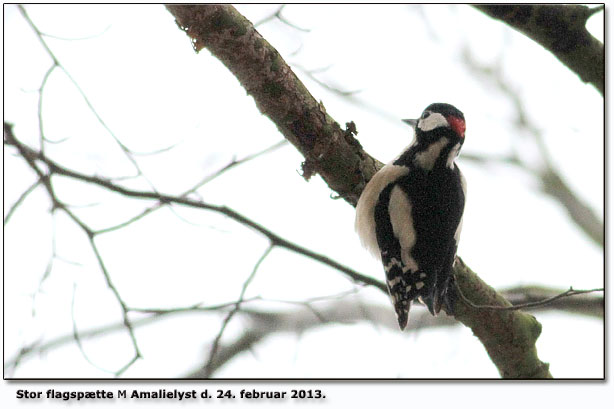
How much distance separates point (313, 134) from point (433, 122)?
1.00m

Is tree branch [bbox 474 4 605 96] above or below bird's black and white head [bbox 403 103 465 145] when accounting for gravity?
below

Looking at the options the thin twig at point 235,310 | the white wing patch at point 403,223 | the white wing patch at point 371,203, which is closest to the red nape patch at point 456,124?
the white wing patch at point 371,203

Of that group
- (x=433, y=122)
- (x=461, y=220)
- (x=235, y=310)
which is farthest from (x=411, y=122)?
(x=235, y=310)

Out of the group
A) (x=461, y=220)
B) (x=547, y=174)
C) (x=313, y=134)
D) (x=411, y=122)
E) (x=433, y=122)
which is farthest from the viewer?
(x=547, y=174)

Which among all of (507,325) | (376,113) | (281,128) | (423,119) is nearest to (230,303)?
(281,128)

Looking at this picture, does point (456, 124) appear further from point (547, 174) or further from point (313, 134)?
point (547, 174)

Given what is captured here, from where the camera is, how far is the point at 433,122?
→ 382 cm

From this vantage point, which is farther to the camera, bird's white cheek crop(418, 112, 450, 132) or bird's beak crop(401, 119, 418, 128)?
bird's beak crop(401, 119, 418, 128)

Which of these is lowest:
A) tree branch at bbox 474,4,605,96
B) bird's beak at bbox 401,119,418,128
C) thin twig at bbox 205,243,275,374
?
thin twig at bbox 205,243,275,374

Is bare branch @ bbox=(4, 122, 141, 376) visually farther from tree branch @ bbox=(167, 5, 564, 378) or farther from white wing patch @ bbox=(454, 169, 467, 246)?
white wing patch @ bbox=(454, 169, 467, 246)

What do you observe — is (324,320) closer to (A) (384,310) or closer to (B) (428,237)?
(B) (428,237)

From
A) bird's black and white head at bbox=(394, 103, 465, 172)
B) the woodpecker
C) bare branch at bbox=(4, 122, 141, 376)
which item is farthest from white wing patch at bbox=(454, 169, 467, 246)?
bare branch at bbox=(4, 122, 141, 376)

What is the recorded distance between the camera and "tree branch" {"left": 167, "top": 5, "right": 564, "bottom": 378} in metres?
2.73

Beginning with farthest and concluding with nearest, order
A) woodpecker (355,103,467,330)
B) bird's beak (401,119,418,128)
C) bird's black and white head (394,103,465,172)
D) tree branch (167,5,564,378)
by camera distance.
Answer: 1. bird's beak (401,119,418,128)
2. bird's black and white head (394,103,465,172)
3. woodpecker (355,103,467,330)
4. tree branch (167,5,564,378)
